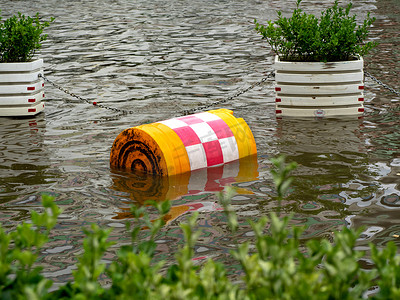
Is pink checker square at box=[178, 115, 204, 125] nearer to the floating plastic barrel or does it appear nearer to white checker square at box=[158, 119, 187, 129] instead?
white checker square at box=[158, 119, 187, 129]

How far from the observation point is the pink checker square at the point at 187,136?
7.87 m

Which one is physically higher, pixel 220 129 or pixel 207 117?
pixel 207 117

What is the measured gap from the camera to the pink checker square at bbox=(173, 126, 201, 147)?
787 cm

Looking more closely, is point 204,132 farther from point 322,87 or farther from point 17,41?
point 17,41

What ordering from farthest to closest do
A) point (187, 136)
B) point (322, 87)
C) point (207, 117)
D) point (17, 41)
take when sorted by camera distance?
point (17, 41), point (322, 87), point (207, 117), point (187, 136)

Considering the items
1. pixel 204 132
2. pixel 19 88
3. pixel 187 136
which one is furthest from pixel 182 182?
pixel 19 88

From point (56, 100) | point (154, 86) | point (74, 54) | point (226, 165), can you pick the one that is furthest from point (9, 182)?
point (74, 54)

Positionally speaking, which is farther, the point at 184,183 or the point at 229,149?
the point at 229,149

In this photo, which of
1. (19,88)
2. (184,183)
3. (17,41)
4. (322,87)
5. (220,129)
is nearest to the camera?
(184,183)

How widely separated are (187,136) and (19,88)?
14.1 ft

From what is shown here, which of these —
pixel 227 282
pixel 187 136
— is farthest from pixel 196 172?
pixel 227 282

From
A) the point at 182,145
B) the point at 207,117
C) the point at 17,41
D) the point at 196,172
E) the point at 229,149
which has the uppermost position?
the point at 17,41

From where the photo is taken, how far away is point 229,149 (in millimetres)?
8336

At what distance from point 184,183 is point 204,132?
0.84 m
